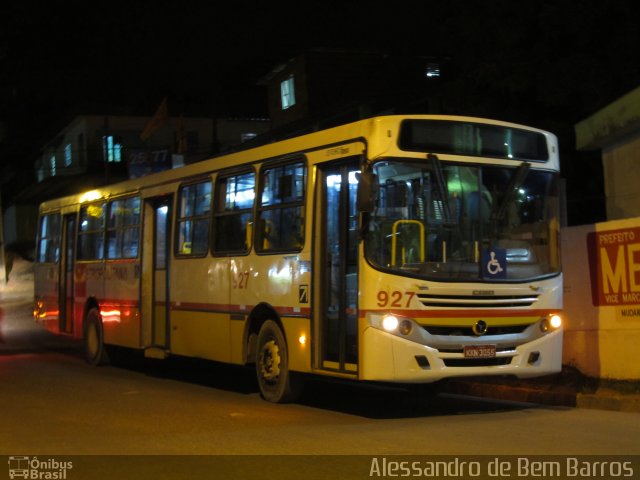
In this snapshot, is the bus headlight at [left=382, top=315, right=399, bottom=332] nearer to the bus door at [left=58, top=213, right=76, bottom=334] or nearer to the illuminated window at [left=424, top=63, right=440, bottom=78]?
the bus door at [left=58, top=213, right=76, bottom=334]

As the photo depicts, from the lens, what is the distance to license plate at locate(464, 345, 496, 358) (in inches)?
380

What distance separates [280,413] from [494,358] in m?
2.72

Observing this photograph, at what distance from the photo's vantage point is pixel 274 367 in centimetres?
1131

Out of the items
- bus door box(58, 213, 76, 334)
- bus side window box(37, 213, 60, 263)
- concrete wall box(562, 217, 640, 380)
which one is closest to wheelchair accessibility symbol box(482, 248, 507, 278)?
A: concrete wall box(562, 217, 640, 380)

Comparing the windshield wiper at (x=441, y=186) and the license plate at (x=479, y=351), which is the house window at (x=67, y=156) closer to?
the windshield wiper at (x=441, y=186)

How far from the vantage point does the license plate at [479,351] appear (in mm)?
9641

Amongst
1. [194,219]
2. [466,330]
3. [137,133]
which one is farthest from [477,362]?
[137,133]

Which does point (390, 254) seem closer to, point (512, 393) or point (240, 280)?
point (240, 280)

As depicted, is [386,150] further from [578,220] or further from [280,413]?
[578,220]

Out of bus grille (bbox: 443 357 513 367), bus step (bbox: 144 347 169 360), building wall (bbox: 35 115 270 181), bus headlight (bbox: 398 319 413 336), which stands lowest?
bus step (bbox: 144 347 169 360)

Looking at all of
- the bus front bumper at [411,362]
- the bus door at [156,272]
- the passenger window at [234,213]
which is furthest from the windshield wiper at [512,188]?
the bus door at [156,272]

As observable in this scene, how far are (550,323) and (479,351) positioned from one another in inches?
44.5

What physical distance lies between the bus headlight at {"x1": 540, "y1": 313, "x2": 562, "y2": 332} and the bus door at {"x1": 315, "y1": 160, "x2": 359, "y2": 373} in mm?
2265

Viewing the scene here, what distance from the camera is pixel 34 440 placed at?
351 inches
